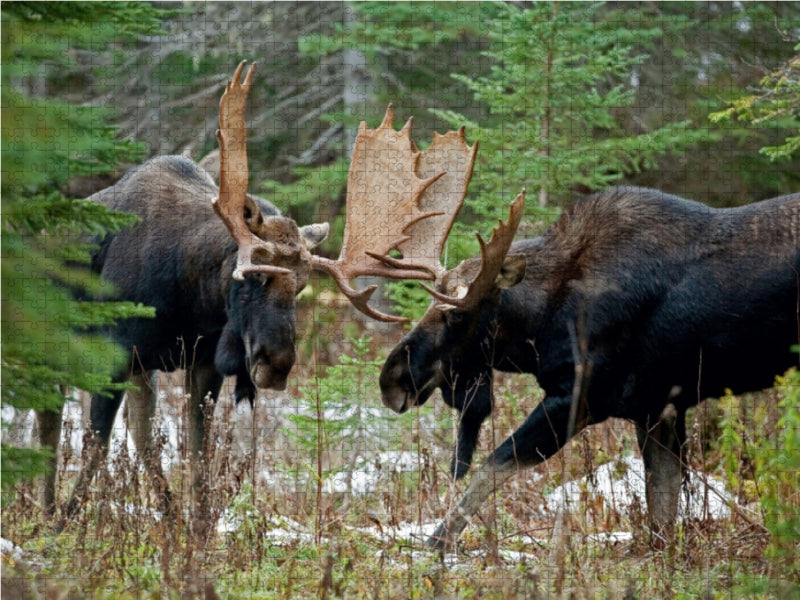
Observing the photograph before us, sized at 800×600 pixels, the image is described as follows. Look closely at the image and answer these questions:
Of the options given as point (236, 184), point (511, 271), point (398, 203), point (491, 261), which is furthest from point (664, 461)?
point (236, 184)

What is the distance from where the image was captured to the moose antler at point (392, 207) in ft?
24.6

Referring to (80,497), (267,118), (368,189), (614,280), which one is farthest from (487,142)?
(267,118)

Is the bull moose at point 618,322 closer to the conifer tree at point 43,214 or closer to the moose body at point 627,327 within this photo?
the moose body at point 627,327

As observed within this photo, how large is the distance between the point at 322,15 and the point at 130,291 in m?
8.34

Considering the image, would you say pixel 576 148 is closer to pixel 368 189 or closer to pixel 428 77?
pixel 368 189

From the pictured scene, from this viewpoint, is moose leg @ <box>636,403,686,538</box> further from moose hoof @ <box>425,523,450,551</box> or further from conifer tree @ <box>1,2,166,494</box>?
conifer tree @ <box>1,2,166,494</box>

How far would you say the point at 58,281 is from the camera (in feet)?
22.9

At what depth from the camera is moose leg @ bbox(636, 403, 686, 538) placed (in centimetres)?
702

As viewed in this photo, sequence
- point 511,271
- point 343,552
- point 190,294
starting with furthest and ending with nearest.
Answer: point 190,294 → point 511,271 → point 343,552

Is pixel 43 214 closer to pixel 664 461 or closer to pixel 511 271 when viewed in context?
pixel 511 271

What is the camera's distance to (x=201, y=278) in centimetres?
769

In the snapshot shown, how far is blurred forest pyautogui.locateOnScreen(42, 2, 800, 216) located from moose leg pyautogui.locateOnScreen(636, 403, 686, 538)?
3.30 meters

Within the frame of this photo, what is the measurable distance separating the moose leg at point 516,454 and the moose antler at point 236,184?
5.44 ft

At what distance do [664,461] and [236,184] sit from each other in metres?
3.06
